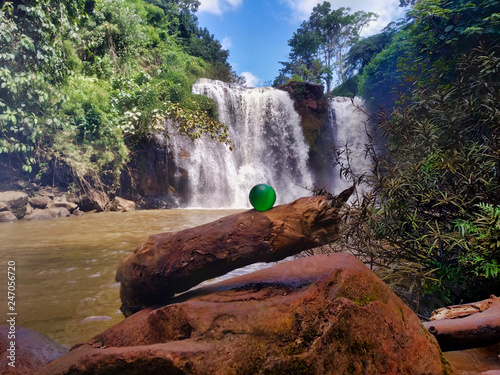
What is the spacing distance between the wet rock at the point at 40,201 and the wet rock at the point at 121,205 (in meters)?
1.91

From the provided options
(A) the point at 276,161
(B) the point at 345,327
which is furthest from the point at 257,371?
(A) the point at 276,161

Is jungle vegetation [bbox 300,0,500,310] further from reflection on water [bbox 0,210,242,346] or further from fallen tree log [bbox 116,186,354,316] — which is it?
reflection on water [bbox 0,210,242,346]

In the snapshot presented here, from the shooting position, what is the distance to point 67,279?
321 centimetres

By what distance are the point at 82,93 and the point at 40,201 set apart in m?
3.68

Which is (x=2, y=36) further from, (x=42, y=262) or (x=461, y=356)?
(x=461, y=356)

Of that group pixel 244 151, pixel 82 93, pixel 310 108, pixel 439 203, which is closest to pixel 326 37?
pixel 310 108

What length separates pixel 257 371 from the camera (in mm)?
1187

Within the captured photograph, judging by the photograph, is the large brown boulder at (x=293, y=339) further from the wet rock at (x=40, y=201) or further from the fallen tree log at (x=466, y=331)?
the wet rock at (x=40, y=201)

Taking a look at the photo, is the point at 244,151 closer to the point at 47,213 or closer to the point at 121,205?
the point at 121,205

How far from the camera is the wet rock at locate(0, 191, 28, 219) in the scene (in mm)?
8516

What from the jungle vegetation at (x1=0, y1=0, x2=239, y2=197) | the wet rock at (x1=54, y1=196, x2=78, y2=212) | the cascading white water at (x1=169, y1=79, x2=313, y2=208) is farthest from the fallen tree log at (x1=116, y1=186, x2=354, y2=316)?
the cascading white water at (x1=169, y1=79, x2=313, y2=208)

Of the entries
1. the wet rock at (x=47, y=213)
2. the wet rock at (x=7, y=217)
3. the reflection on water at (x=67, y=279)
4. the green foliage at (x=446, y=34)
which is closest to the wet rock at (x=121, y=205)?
the wet rock at (x=47, y=213)

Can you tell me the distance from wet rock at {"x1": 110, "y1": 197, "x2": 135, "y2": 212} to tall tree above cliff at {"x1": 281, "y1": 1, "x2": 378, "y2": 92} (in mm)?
11623

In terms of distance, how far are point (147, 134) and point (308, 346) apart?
40.4 ft
